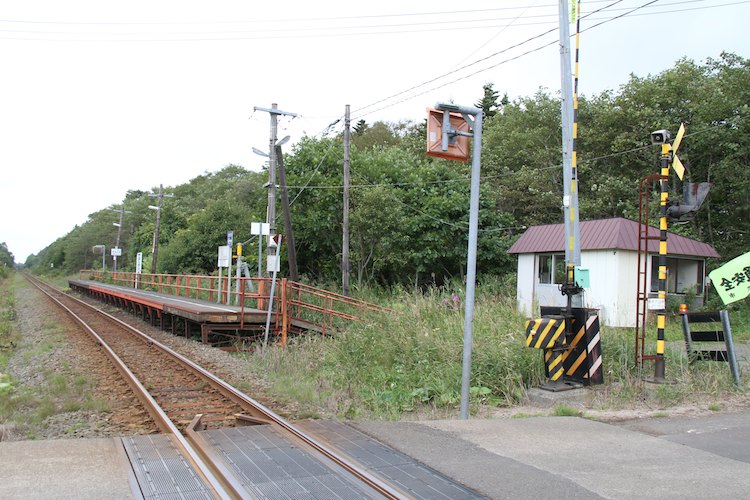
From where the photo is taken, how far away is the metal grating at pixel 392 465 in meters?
3.90

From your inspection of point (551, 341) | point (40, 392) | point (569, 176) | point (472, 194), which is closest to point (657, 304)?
point (551, 341)

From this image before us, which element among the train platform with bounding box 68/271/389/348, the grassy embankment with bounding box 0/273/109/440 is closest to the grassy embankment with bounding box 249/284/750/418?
the train platform with bounding box 68/271/389/348

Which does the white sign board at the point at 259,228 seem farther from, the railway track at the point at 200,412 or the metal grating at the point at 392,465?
the metal grating at the point at 392,465

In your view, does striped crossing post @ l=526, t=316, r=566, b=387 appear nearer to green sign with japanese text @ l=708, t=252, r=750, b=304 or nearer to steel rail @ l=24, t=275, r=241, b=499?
green sign with japanese text @ l=708, t=252, r=750, b=304

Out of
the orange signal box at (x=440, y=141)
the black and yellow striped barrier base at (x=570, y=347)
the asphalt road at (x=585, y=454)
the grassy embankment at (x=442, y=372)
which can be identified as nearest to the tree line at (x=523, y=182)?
the grassy embankment at (x=442, y=372)

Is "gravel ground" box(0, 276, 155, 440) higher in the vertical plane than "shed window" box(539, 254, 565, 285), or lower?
lower

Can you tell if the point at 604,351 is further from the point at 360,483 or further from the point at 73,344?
the point at 73,344

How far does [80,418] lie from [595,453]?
229 inches

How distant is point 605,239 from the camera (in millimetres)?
16797

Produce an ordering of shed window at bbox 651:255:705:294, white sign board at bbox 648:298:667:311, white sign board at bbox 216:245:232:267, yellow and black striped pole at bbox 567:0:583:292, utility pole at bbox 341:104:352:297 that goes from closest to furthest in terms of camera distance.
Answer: white sign board at bbox 648:298:667:311 → yellow and black striped pole at bbox 567:0:583:292 → white sign board at bbox 216:245:232:267 → shed window at bbox 651:255:705:294 → utility pole at bbox 341:104:352:297

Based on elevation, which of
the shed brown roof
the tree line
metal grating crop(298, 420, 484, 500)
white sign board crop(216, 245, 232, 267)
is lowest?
metal grating crop(298, 420, 484, 500)

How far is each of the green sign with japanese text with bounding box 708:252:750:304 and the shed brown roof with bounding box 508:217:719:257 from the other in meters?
9.13

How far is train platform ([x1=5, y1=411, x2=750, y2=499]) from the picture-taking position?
12.8 feet

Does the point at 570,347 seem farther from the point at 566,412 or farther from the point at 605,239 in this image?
the point at 605,239
